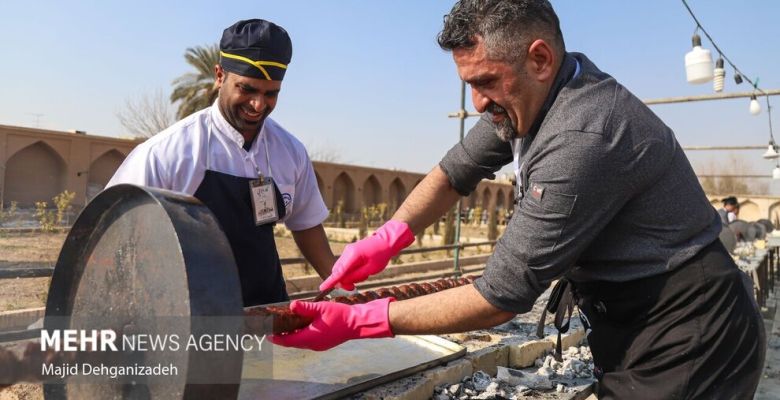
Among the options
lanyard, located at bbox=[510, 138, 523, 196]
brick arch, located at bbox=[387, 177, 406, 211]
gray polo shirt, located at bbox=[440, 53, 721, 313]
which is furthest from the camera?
brick arch, located at bbox=[387, 177, 406, 211]

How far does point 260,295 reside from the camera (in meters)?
2.70

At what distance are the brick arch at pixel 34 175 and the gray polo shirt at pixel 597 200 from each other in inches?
986

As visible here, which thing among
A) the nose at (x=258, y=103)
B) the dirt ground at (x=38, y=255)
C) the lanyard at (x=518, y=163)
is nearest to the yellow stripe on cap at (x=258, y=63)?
the nose at (x=258, y=103)

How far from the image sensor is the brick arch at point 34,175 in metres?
21.9

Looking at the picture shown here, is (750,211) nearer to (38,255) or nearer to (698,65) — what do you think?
(698,65)

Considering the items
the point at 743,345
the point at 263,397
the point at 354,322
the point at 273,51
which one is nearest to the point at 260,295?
the point at 263,397

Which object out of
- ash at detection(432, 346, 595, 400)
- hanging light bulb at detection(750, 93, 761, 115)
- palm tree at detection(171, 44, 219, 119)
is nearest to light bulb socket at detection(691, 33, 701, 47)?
hanging light bulb at detection(750, 93, 761, 115)

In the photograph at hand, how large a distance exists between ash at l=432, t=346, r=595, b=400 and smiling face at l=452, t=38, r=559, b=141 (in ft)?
4.89

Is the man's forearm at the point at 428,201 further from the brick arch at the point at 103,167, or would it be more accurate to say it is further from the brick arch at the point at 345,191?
the brick arch at the point at 345,191

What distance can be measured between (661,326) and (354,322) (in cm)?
104

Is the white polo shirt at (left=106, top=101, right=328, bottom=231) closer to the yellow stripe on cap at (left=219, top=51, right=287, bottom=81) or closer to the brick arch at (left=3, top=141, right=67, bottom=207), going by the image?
the yellow stripe on cap at (left=219, top=51, right=287, bottom=81)

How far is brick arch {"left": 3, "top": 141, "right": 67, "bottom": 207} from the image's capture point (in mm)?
21875

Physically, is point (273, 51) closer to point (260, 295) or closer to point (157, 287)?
point (260, 295)

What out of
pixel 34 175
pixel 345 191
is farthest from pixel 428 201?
pixel 345 191
